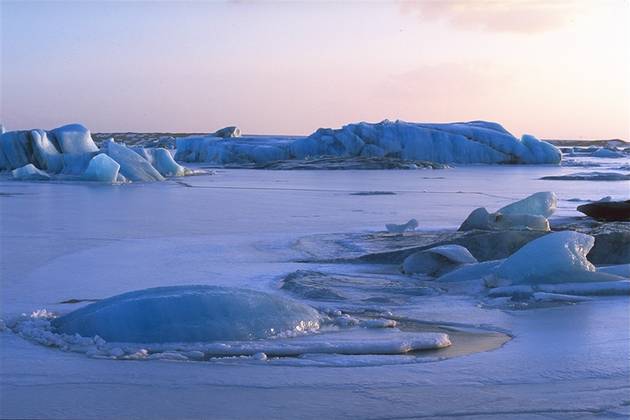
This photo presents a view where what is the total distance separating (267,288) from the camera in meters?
4.59

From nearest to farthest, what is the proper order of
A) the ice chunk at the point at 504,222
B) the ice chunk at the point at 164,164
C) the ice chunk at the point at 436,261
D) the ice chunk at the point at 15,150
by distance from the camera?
1. the ice chunk at the point at 436,261
2. the ice chunk at the point at 504,222
3. the ice chunk at the point at 15,150
4. the ice chunk at the point at 164,164

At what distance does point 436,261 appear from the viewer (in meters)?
5.17

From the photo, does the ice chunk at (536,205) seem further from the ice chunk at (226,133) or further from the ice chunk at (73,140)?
the ice chunk at (226,133)

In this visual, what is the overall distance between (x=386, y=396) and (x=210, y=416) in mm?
560

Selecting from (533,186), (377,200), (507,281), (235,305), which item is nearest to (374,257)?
(507,281)

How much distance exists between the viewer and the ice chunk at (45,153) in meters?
19.0

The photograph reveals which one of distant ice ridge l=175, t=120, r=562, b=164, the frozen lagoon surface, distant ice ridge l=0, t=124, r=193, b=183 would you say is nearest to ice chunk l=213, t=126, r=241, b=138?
distant ice ridge l=175, t=120, r=562, b=164

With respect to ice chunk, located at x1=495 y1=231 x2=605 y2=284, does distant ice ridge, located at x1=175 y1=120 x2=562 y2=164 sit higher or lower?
higher

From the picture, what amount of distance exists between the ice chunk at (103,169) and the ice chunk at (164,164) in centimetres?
329

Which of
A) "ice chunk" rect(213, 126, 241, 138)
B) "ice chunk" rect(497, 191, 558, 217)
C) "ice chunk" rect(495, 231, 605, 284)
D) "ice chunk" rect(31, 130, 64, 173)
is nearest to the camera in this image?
"ice chunk" rect(495, 231, 605, 284)

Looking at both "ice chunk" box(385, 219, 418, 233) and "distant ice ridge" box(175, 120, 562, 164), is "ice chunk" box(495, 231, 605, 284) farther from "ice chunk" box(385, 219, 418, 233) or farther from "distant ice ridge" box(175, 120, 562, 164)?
"distant ice ridge" box(175, 120, 562, 164)

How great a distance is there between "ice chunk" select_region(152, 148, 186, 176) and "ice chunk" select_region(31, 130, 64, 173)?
7.67ft

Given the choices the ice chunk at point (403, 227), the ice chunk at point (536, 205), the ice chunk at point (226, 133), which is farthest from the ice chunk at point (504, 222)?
the ice chunk at point (226, 133)

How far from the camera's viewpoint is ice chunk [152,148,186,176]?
66.6ft
